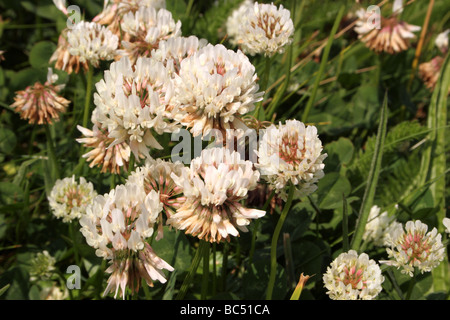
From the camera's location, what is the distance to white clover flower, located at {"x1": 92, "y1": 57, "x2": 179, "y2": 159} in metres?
0.92

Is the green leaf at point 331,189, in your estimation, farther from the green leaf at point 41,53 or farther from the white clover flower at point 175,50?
the green leaf at point 41,53

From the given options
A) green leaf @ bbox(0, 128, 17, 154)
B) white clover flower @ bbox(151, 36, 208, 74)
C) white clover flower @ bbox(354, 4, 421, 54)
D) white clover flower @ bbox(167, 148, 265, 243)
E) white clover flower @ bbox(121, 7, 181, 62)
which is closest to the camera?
white clover flower @ bbox(167, 148, 265, 243)

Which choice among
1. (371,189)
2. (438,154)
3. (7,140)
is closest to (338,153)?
(438,154)

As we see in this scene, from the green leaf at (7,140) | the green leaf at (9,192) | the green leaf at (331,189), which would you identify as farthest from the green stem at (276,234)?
the green leaf at (7,140)

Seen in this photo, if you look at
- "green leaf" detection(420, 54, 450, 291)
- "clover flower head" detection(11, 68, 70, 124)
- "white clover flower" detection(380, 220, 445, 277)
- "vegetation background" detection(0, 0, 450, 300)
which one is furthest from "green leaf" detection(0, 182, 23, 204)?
"green leaf" detection(420, 54, 450, 291)

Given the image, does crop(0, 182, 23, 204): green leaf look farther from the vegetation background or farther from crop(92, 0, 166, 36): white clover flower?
crop(92, 0, 166, 36): white clover flower

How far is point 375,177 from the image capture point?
123cm

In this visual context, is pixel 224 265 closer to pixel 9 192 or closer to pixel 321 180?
pixel 321 180

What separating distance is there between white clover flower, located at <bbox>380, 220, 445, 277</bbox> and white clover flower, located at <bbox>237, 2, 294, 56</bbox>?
1.63 feet

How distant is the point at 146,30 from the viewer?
1244mm

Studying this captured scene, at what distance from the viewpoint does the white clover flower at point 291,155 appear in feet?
2.98

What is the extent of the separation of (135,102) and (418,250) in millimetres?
643
